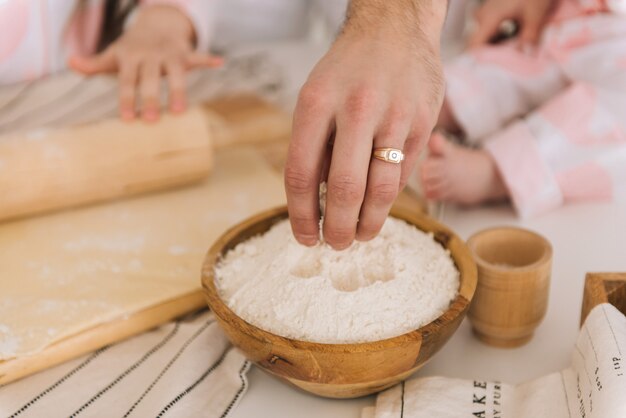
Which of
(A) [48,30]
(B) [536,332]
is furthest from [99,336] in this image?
(A) [48,30]

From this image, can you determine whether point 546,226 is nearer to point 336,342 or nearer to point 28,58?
point 336,342

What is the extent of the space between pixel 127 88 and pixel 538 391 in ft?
2.48

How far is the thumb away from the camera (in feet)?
3.54

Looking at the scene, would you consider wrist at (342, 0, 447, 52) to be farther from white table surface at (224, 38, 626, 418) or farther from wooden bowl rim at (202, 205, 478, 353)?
white table surface at (224, 38, 626, 418)

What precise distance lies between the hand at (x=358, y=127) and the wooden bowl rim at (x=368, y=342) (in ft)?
0.32

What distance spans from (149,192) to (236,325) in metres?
0.49

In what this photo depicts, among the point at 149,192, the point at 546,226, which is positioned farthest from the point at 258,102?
the point at 546,226

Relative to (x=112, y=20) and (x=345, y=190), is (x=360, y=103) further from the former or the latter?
(x=112, y=20)

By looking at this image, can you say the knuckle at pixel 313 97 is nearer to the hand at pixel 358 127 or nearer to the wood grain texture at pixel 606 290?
the hand at pixel 358 127

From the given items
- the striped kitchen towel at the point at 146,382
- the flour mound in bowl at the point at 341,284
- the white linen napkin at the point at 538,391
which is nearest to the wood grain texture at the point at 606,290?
the white linen napkin at the point at 538,391

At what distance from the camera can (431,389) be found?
24.6 inches

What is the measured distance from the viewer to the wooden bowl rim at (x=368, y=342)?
0.56 m

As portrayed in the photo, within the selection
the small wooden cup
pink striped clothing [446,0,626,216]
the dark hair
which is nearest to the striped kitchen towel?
the small wooden cup

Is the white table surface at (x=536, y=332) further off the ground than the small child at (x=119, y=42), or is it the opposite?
the small child at (x=119, y=42)
